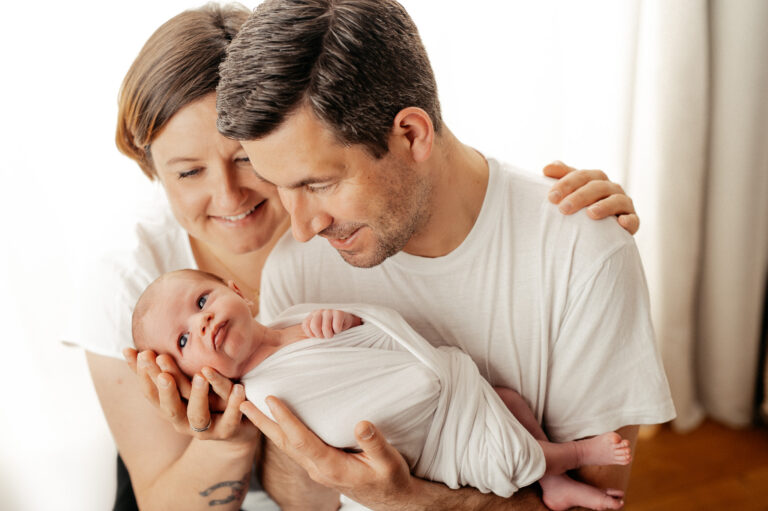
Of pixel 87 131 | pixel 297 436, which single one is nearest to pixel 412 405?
pixel 297 436

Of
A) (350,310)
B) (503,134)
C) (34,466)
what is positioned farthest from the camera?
(503,134)

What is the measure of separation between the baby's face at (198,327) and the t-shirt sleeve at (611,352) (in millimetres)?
713

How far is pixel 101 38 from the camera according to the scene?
188 centimetres

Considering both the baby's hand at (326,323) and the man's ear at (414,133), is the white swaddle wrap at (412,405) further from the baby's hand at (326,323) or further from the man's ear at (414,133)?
the man's ear at (414,133)

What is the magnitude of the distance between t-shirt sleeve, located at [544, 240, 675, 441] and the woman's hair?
966mm

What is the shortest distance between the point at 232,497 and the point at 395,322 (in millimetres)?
605

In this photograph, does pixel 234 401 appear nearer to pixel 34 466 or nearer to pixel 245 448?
pixel 245 448

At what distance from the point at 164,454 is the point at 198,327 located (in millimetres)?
526

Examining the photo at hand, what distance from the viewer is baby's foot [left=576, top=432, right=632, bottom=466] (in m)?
1.48

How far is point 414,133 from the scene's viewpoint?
1.41m

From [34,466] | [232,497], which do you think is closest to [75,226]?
[34,466]

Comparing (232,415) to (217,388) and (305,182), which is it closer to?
(217,388)

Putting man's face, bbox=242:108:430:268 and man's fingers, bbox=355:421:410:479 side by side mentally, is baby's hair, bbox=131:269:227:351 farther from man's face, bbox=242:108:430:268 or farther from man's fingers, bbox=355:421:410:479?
man's fingers, bbox=355:421:410:479

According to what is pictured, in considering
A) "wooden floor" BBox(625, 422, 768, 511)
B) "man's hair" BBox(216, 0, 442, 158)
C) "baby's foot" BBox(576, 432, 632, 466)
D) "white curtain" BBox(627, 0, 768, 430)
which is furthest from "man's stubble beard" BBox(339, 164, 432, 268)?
"wooden floor" BBox(625, 422, 768, 511)
